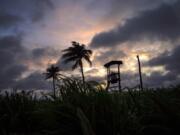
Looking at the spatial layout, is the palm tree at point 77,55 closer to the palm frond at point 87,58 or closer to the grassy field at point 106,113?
the palm frond at point 87,58

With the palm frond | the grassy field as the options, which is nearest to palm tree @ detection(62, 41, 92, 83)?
the palm frond

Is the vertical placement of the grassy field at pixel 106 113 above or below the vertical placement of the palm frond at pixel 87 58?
below

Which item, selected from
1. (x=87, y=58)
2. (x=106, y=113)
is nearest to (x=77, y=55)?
(x=87, y=58)

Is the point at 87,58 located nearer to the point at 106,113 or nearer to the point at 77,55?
the point at 77,55

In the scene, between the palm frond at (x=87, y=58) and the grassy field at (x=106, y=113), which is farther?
the palm frond at (x=87, y=58)

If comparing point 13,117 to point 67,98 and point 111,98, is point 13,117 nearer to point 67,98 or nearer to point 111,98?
point 67,98

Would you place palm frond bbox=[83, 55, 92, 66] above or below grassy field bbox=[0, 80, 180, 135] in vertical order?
above

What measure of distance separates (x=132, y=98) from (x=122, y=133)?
1104mm

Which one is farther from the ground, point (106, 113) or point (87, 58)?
point (87, 58)

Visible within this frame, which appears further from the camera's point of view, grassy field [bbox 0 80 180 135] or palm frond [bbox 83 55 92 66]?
palm frond [bbox 83 55 92 66]

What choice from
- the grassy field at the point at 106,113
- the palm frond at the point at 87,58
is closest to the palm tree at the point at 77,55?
the palm frond at the point at 87,58

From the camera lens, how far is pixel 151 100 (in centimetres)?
427

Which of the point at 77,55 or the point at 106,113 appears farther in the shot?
the point at 77,55

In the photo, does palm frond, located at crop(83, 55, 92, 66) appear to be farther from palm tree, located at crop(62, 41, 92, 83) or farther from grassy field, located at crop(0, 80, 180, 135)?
grassy field, located at crop(0, 80, 180, 135)
